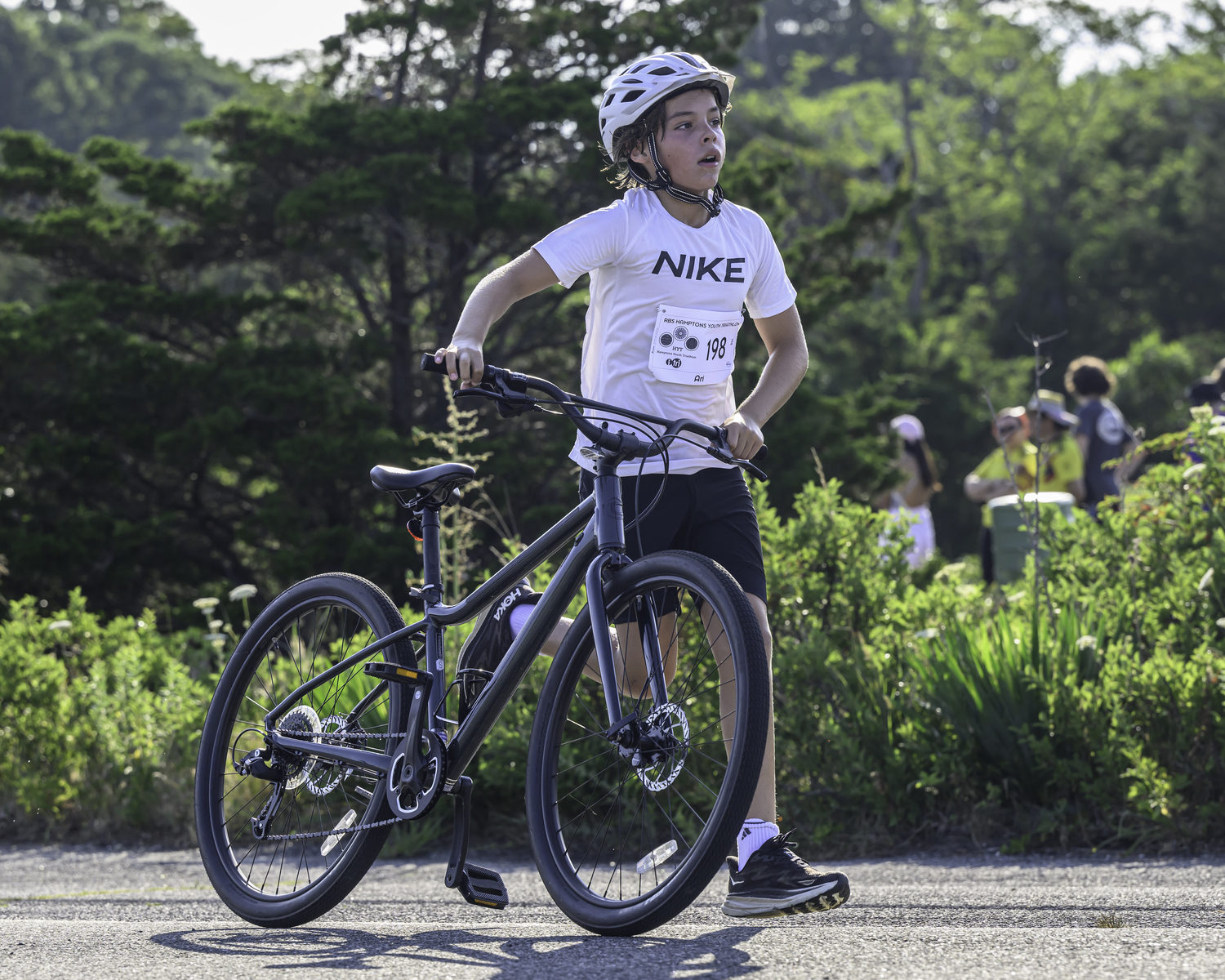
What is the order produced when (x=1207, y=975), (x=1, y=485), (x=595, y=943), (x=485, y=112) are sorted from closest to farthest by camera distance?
(x=1207, y=975) < (x=595, y=943) < (x=1, y=485) < (x=485, y=112)

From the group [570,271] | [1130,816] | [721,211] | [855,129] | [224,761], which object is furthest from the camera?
[855,129]

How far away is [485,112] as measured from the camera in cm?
1134

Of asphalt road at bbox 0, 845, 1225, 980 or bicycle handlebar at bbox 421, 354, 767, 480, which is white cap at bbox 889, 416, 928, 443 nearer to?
asphalt road at bbox 0, 845, 1225, 980

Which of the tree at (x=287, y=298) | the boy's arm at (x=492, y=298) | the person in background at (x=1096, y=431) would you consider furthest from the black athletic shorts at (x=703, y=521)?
the tree at (x=287, y=298)

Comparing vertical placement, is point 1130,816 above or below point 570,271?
below

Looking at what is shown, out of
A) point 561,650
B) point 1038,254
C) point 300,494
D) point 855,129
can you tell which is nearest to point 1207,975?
point 561,650

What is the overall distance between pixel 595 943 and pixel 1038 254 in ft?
106

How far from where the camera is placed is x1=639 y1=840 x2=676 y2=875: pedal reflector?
296 cm

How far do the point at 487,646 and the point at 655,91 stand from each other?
131 centimetres

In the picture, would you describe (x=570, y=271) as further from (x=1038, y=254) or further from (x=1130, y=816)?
(x=1038, y=254)

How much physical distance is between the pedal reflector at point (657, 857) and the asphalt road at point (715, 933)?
5.5 inches

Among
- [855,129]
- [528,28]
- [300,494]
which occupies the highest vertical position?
[855,129]

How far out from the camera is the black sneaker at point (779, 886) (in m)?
3.00

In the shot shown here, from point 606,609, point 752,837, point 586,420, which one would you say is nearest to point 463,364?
point 586,420
